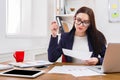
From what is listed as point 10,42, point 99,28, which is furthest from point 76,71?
point 99,28

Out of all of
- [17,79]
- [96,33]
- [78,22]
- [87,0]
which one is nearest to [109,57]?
[17,79]

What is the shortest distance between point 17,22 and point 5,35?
54 centimetres

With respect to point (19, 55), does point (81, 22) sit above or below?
above

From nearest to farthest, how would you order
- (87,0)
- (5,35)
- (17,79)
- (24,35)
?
(17,79) → (5,35) → (24,35) → (87,0)

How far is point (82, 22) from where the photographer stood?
181 centimetres

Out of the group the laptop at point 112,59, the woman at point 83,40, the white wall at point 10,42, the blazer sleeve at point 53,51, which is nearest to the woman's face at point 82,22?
the woman at point 83,40

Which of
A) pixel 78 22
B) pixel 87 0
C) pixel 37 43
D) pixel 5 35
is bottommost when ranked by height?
pixel 37 43

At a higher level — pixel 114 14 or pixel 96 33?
pixel 114 14

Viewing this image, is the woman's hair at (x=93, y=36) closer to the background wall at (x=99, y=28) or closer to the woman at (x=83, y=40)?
the woman at (x=83, y=40)

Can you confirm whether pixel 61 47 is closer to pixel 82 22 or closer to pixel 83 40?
pixel 83 40

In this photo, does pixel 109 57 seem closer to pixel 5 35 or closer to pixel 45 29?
pixel 5 35

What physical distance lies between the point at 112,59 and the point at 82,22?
702mm

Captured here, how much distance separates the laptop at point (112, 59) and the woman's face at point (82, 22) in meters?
0.67

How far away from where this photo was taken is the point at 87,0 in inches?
125
